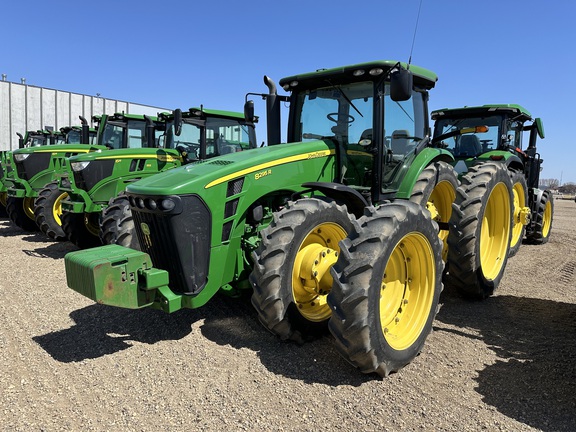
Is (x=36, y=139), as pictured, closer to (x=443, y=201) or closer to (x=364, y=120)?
(x=364, y=120)

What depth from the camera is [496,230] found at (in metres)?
5.76

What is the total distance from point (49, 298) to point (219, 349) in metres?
2.60

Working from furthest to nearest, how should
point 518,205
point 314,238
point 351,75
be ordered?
point 518,205 < point 351,75 < point 314,238

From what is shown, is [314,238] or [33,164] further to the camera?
[33,164]

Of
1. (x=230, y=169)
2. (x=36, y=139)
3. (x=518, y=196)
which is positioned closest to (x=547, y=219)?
(x=518, y=196)

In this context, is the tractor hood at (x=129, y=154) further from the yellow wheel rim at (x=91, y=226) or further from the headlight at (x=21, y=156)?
the headlight at (x=21, y=156)

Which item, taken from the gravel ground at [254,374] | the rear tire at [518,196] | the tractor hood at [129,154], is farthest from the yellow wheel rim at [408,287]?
the tractor hood at [129,154]

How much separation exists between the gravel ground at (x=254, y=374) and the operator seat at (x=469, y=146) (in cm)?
367

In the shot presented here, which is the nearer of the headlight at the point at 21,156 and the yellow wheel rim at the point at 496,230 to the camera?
the yellow wheel rim at the point at 496,230

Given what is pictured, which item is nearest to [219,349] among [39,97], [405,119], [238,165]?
[238,165]

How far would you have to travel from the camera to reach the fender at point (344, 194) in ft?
13.3

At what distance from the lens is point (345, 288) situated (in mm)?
3021

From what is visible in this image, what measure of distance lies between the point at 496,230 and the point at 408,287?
2.58 m

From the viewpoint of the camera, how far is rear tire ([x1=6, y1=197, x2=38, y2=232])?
1001 cm
